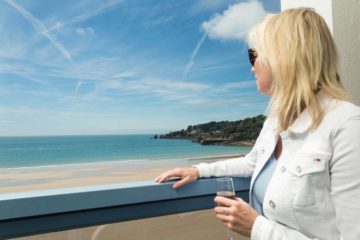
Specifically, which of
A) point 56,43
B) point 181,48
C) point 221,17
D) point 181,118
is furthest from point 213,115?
point 56,43

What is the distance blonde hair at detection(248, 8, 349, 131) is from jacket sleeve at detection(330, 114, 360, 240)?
3.6 inches

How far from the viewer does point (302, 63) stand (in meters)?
0.93

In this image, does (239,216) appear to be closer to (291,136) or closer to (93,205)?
(291,136)

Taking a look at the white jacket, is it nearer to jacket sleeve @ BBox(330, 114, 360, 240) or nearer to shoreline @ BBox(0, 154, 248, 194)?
jacket sleeve @ BBox(330, 114, 360, 240)

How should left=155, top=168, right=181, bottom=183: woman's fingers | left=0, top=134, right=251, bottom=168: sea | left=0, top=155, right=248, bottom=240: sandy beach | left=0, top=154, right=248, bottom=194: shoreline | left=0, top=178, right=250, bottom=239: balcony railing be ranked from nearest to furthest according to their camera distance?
1. left=0, top=178, right=250, bottom=239: balcony railing
2. left=0, top=155, right=248, bottom=240: sandy beach
3. left=155, top=168, right=181, bottom=183: woman's fingers
4. left=0, top=154, right=248, bottom=194: shoreline
5. left=0, top=134, right=251, bottom=168: sea

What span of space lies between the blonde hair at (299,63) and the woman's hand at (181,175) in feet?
1.24

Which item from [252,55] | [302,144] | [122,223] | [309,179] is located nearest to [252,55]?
[252,55]

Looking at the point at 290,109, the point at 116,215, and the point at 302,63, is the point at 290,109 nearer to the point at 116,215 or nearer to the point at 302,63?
the point at 302,63

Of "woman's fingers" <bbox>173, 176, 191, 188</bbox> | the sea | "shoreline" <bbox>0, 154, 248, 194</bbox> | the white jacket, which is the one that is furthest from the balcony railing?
the sea

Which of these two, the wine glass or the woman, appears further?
the wine glass

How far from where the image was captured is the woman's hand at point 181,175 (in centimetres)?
117

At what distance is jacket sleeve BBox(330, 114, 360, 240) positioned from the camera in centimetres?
78

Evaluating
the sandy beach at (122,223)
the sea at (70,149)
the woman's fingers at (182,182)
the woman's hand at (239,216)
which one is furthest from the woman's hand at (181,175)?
the sea at (70,149)

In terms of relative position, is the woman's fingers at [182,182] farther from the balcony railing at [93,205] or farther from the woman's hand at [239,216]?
the woman's hand at [239,216]
